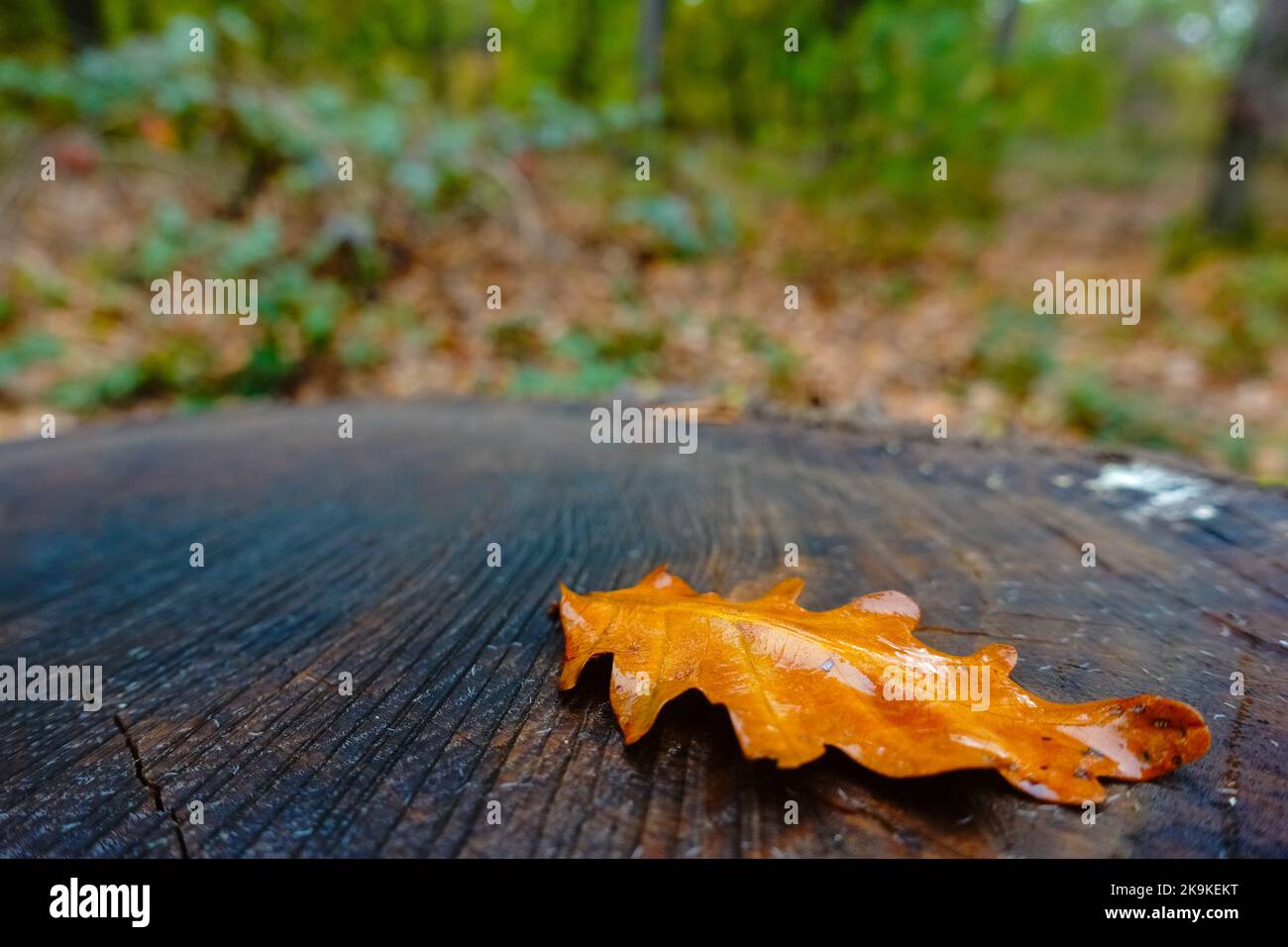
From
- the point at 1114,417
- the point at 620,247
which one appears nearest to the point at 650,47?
the point at 620,247

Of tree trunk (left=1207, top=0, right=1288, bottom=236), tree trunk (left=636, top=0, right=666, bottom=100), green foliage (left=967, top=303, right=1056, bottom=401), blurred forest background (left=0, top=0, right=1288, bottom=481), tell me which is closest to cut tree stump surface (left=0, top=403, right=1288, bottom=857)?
blurred forest background (left=0, top=0, right=1288, bottom=481)

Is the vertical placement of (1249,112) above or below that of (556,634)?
above

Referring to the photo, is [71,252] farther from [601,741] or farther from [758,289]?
[601,741]

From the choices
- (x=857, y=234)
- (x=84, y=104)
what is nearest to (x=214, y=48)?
(x=84, y=104)

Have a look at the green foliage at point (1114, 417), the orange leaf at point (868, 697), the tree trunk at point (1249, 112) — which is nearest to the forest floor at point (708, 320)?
the green foliage at point (1114, 417)

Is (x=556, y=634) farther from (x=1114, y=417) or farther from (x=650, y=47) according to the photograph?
(x=650, y=47)

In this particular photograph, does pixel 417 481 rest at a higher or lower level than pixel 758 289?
lower
